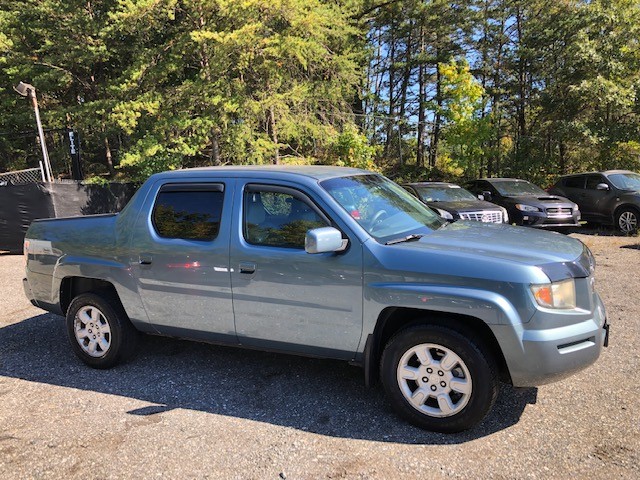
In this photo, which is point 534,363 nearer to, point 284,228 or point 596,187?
point 284,228

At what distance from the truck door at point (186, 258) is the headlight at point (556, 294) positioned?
2.18 metres

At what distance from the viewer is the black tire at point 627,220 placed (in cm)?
1155

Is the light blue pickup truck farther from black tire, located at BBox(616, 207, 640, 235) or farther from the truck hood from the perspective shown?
black tire, located at BBox(616, 207, 640, 235)

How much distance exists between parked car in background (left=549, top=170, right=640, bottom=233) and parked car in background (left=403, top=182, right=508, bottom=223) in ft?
11.8

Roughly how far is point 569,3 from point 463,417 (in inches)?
1069

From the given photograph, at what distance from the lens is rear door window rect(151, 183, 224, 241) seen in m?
3.78

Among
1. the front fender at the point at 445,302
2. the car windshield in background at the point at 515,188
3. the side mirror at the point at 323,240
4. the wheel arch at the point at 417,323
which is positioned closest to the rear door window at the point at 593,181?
the car windshield in background at the point at 515,188

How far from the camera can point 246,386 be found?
3896 mm

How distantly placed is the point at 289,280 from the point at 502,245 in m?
1.52

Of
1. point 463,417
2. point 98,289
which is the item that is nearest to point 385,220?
point 463,417

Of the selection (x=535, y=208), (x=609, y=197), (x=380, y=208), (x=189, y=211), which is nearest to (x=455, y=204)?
(x=535, y=208)

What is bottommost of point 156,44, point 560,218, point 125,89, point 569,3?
point 560,218

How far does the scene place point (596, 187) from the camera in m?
12.5

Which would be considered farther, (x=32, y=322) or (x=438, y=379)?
(x=32, y=322)
